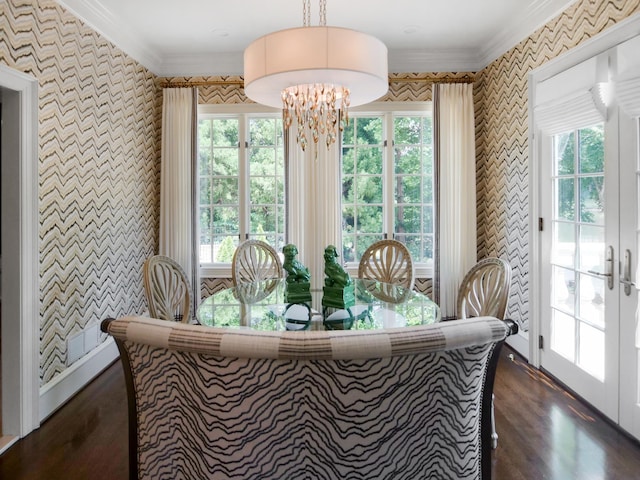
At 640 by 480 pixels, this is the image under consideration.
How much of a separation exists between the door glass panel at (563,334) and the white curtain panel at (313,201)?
2059 millimetres

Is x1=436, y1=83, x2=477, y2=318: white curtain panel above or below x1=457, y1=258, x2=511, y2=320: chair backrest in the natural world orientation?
above

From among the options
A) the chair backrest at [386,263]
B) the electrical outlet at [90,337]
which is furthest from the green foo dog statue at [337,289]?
the electrical outlet at [90,337]

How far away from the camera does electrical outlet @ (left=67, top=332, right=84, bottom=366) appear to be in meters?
3.09

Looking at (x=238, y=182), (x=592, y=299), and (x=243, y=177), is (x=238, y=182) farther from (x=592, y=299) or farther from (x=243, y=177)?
(x=592, y=299)

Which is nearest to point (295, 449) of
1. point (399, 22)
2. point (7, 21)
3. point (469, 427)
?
point (469, 427)

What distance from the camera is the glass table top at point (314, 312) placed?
2102 millimetres

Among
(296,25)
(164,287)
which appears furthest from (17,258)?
(296,25)

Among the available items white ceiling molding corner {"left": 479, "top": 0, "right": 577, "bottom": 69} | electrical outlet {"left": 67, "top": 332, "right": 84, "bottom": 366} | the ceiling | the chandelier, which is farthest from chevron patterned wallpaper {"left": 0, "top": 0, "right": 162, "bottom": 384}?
white ceiling molding corner {"left": 479, "top": 0, "right": 577, "bottom": 69}

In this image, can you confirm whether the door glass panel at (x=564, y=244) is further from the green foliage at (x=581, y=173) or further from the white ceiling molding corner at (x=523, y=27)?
the white ceiling molding corner at (x=523, y=27)

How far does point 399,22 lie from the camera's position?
3697mm

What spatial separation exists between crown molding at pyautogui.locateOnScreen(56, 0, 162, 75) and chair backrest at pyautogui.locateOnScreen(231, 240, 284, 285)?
76.6 inches

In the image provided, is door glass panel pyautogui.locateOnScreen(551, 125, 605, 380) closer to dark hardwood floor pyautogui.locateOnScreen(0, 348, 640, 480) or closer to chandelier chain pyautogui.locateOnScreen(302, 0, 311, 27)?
dark hardwood floor pyautogui.locateOnScreen(0, 348, 640, 480)

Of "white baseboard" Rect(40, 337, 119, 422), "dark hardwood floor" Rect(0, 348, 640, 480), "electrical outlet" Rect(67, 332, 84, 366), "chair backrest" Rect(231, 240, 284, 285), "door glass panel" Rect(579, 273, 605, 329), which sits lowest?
"dark hardwood floor" Rect(0, 348, 640, 480)

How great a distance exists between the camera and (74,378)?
123 inches
